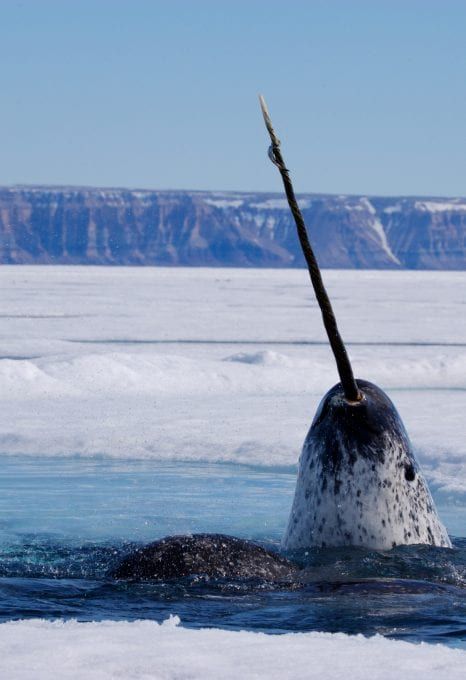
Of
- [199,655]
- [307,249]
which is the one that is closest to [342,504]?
[307,249]

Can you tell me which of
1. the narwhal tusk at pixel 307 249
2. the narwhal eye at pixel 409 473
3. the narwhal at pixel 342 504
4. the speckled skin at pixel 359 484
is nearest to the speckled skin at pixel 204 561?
the narwhal at pixel 342 504

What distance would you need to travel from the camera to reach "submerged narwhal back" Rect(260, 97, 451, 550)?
524cm

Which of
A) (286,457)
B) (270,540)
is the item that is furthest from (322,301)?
(286,457)

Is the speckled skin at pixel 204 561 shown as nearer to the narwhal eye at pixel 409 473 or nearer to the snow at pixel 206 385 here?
the narwhal eye at pixel 409 473

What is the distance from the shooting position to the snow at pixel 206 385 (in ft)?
33.3

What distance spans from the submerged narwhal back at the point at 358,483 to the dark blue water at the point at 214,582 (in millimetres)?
84

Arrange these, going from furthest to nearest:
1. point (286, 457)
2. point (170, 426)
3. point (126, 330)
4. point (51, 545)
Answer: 1. point (126, 330)
2. point (170, 426)
3. point (286, 457)
4. point (51, 545)

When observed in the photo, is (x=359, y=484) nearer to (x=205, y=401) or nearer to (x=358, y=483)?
(x=358, y=483)

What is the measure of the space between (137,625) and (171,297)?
42.1 meters

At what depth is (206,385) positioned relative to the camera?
15.1m

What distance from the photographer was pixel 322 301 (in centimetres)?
484

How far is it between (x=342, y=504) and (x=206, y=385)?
984cm

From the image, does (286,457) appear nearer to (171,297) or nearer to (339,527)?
(339,527)

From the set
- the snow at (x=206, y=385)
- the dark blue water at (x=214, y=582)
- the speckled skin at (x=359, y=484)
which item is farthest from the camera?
the snow at (x=206, y=385)
